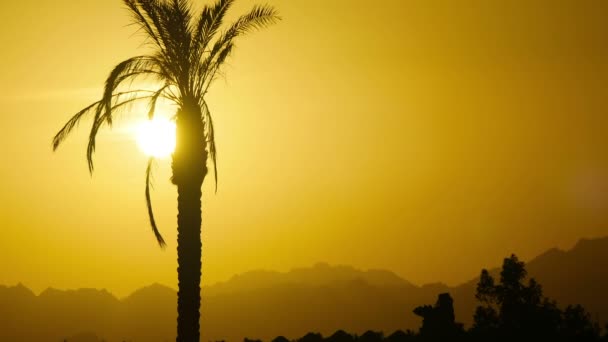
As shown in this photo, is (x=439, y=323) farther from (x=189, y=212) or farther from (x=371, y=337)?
(x=189, y=212)

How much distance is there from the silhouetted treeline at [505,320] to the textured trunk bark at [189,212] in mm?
3923

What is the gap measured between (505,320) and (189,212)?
14151mm

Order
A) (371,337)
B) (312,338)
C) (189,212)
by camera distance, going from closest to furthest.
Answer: (189,212), (371,337), (312,338)

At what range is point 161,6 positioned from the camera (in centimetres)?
2217

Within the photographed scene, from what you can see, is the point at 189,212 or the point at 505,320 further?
the point at 505,320

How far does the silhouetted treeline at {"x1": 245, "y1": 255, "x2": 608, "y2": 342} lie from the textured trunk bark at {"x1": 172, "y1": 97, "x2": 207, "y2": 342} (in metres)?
3.92

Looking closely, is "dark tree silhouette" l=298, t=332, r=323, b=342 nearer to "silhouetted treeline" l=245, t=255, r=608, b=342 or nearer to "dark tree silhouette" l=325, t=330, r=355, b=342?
"silhouetted treeline" l=245, t=255, r=608, b=342

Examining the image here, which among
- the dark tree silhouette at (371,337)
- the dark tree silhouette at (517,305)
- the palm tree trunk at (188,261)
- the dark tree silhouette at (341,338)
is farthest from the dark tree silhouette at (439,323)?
the dark tree silhouette at (517,305)

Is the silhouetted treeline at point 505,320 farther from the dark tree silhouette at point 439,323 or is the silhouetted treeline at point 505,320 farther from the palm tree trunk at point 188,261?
the palm tree trunk at point 188,261

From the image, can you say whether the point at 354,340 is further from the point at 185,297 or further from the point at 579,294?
the point at 579,294

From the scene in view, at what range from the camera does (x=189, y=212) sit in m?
21.8

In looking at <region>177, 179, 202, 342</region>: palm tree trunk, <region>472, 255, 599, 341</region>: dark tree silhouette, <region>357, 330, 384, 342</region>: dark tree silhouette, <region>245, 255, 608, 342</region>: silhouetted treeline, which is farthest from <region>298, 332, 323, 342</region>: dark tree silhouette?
<region>472, 255, 599, 341</region>: dark tree silhouette

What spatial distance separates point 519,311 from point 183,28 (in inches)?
741

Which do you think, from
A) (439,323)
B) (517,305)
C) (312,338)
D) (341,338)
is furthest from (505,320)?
(312,338)
